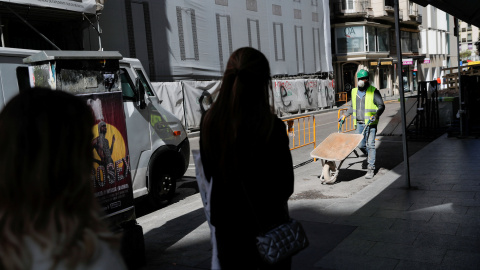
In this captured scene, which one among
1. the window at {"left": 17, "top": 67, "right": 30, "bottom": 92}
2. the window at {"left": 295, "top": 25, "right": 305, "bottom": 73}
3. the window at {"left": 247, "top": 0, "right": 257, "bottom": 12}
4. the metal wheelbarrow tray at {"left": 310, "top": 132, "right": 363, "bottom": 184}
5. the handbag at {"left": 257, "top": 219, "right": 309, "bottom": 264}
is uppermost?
the window at {"left": 247, "top": 0, "right": 257, "bottom": 12}

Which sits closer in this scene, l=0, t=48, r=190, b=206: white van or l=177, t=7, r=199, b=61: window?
l=0, t=48, r=190, b=206: white van

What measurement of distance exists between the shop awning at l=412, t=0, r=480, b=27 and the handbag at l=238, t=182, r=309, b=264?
5971 millimetres

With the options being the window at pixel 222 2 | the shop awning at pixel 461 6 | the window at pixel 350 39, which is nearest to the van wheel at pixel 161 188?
the shop awning at pixel 461 6

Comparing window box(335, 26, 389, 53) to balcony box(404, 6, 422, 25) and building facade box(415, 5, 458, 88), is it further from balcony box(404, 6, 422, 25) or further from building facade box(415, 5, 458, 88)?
building facade box(415, 5, 458, 88)

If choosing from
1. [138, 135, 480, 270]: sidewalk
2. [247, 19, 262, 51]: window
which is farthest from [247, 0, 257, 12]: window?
[138, 135, 480, 270]: sidewalk

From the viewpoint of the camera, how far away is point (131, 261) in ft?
14.5

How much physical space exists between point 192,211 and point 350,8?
1565 inches

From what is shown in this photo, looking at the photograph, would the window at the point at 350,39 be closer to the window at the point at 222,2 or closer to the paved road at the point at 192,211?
the window at the point at 222,2

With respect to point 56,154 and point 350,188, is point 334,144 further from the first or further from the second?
point 56,154

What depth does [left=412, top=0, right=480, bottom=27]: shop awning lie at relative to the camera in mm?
7001

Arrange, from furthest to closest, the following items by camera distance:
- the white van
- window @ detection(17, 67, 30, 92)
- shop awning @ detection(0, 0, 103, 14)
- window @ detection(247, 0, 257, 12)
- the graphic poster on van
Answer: window @ detection(247, 0, 257, 12), shop awning @ detection(0, 0, 103, 14), the white van, window @ detection(17, 67, 30, 92), the graphic poster on van

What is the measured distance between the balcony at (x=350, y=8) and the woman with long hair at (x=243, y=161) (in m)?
42.5

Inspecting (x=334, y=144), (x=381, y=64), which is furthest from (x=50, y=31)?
(x=381, y=64)

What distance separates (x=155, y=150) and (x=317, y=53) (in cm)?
3111
